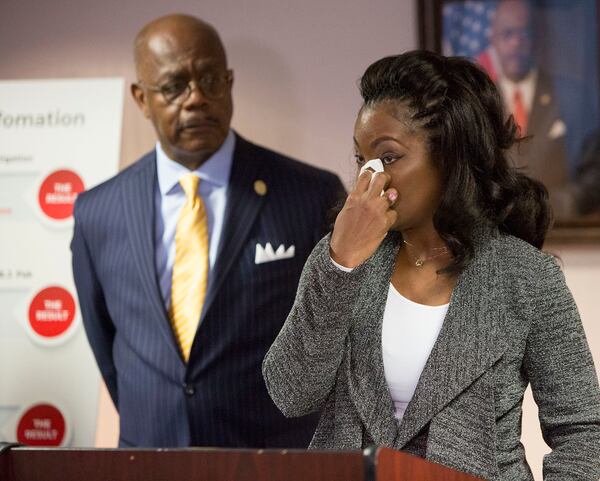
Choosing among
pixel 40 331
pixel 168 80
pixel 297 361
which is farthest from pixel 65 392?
pixel 297 361

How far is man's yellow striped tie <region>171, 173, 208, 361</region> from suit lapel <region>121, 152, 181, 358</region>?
4 cm

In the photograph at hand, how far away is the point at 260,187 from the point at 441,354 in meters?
1.30

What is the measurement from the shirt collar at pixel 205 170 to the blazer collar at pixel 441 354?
121 centimetres

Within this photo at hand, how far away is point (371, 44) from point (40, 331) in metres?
1.54

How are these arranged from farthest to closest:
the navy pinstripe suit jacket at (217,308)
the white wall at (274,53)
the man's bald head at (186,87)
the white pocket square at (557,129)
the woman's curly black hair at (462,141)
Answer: the white wall at (274,53) → the white pocket square at (557,129) → the man's bald head at (186,87) → the navy pinstripe suit jacket at (217,308) → the woman's curly black hair at (462,141)

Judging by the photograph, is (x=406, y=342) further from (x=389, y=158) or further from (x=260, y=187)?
(x=260, y=187)

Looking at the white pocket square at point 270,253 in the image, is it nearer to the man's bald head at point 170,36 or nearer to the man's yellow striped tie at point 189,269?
the man's yellow striped tie at point 189,269

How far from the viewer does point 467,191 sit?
5.52 ft

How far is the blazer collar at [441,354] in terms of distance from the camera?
62.7 inches

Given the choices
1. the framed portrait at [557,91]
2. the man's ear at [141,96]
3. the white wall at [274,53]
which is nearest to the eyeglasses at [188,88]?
the man's ear at [141,96]

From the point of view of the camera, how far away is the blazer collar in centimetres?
159

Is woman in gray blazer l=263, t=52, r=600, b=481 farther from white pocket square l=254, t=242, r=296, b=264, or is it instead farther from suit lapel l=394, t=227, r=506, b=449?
white pocket square l=254, t=242, r=296, b=264

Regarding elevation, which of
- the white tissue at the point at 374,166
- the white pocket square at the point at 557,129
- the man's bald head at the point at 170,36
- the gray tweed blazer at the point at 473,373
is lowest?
the gray tweed blazer at the point at 473,373

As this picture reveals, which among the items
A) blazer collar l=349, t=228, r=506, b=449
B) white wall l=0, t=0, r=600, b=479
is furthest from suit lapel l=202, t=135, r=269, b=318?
blazer collar l=349, t=228, r=506, b=449
